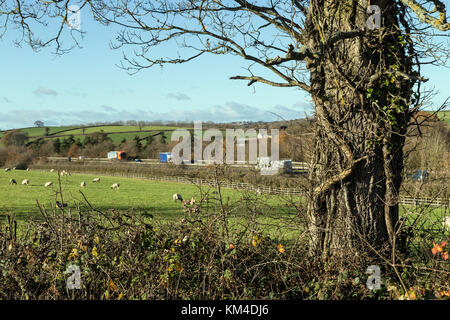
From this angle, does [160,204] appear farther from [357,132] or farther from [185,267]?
[185,267]

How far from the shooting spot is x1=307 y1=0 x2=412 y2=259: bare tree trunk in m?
5.29

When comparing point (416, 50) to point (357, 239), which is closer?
point (357, 239)

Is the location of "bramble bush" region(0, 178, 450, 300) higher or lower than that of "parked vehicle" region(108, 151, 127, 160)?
lower

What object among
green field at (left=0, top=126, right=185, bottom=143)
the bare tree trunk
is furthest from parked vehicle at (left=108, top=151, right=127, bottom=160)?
the bare tree trunk

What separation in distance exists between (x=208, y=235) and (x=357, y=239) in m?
1.96

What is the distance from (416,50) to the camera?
572cm

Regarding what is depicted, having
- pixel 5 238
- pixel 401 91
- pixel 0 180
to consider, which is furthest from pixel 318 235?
pixel 0 180

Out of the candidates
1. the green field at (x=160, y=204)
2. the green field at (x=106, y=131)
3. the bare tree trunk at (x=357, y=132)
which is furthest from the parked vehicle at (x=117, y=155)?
the bare tree trunk at (x=357, y=132)

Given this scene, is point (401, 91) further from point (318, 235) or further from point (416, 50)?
point (318, 235)

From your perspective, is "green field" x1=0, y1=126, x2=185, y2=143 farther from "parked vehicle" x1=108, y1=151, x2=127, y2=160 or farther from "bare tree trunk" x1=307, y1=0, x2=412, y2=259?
"bare tree trunk" x1=307, y1=0, x2=412, y2=259

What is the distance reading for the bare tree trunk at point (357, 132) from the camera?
17.3 ft

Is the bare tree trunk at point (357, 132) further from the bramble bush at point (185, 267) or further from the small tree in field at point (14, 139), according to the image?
the small tree in field at point (14, 139)

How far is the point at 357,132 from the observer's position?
5.36 metres

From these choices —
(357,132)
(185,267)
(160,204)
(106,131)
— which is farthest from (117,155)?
(185,267)
